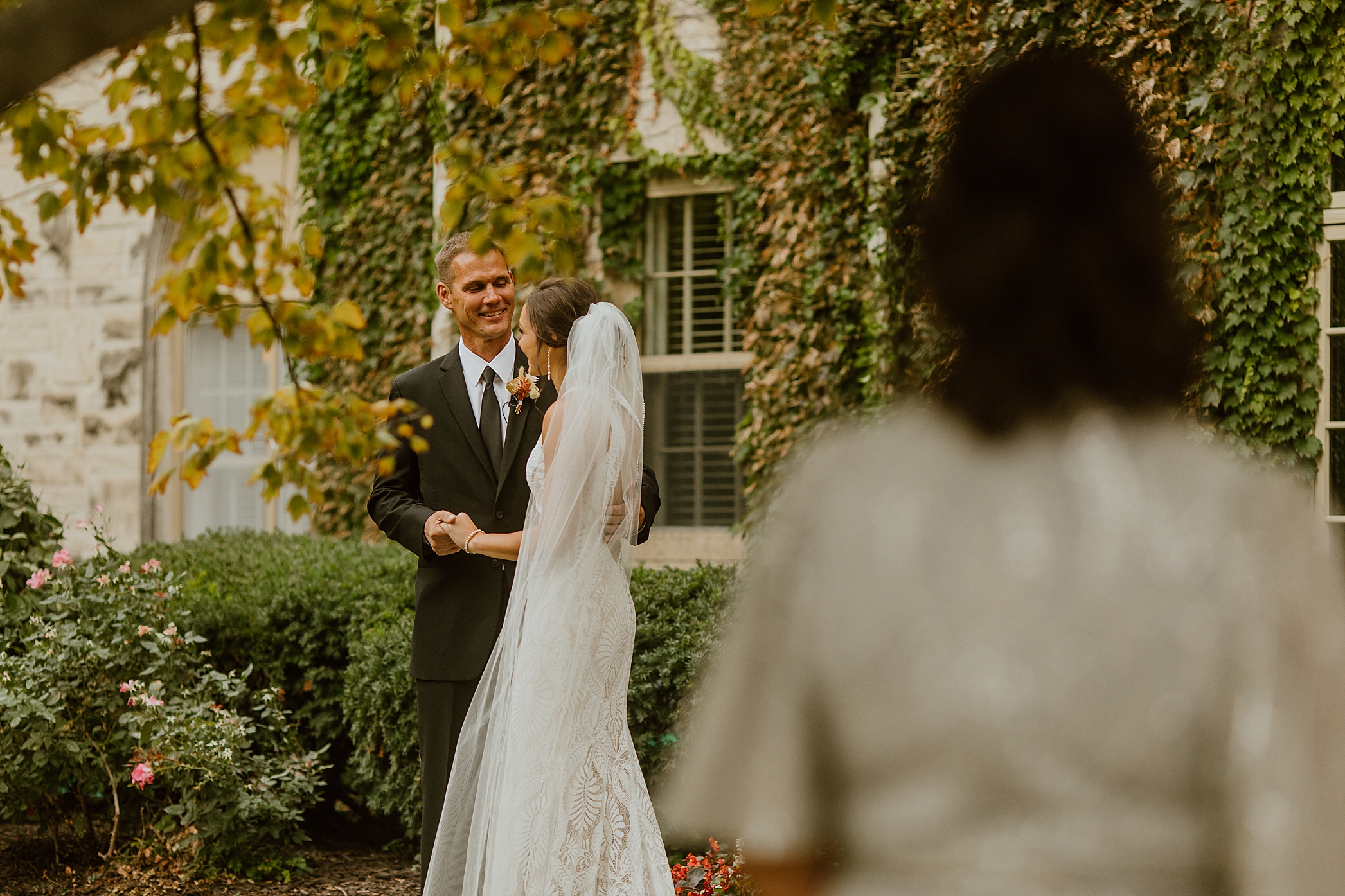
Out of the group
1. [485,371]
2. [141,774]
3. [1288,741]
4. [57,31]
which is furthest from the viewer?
[141,774]

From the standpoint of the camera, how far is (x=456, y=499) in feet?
13.1

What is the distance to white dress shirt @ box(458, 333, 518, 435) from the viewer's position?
4066mm

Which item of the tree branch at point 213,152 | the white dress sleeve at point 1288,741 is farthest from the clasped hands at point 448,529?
the white dress sleeve at point 1288,741

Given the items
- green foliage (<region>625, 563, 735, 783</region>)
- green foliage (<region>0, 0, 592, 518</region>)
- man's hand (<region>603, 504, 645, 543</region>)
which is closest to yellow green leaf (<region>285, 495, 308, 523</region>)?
green foliage (<region>0, 0, 592, 518</region>)

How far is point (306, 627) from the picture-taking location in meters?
5.75

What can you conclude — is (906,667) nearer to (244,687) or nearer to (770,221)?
(244,687)

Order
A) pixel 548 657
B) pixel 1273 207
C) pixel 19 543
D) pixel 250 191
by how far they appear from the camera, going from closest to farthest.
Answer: pixel 250 191
pixel 548 657
pixel 1273 207
pixel 19 543

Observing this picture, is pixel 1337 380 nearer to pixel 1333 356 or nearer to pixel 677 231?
pixel 1333 356

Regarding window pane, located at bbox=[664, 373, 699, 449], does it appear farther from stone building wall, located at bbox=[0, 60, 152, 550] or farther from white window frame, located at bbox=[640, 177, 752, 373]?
stone building wall, located at bbox=[0, 60, 152, 550]

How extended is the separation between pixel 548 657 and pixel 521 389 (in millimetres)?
946

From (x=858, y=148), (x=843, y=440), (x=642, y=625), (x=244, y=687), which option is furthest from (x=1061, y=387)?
(x=858, y=148)

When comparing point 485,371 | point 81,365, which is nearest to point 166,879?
point 485,371

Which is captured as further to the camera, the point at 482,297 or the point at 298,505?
the point at 482,297

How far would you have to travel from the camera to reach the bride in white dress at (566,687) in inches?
137
